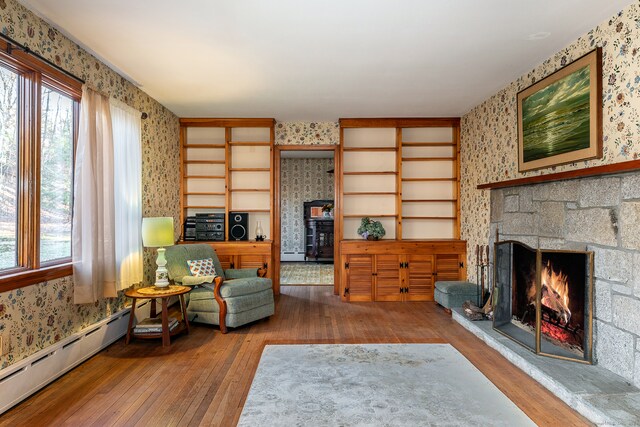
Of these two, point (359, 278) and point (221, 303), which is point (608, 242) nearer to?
point (359, 278)

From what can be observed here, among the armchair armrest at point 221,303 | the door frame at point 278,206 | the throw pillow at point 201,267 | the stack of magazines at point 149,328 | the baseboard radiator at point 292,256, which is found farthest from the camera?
the baseboard radiator at point 292,256

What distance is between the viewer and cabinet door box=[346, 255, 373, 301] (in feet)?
17.2

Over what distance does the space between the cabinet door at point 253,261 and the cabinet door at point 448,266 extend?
7.84 ft

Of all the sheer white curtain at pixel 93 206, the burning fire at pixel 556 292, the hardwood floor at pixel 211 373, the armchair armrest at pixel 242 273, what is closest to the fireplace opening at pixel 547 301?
the burning fire at pixel 556 292

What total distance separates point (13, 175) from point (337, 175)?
12.8 feet

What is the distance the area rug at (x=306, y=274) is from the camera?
6590 mm

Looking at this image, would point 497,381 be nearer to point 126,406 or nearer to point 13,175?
point 126,406

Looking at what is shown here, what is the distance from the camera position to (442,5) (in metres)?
2.49

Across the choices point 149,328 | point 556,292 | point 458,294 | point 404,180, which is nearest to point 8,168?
point 149,328

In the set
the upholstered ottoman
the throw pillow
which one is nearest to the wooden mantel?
the upholstered ottoman

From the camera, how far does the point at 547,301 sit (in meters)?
3.16

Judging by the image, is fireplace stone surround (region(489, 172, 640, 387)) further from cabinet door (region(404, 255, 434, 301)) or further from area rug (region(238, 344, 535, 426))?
cabinet door (region(404, 255, 434, 301))

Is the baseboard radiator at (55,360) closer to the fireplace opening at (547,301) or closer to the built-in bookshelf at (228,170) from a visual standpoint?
the built-in bookshelf at (228,170)

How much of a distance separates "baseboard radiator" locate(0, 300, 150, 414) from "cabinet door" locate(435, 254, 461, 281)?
393 cm
